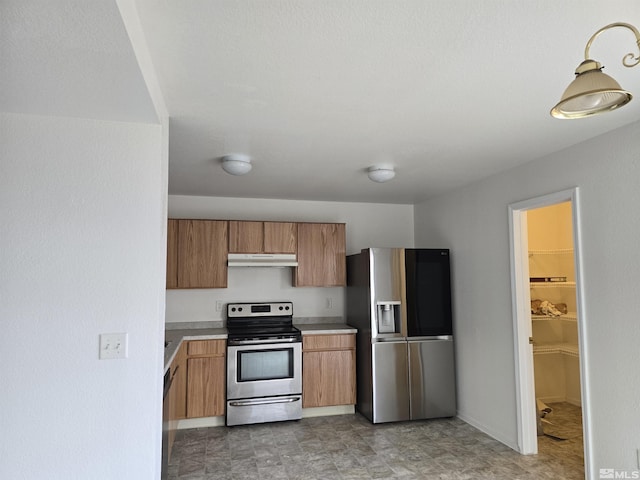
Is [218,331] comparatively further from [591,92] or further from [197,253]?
[591,92]

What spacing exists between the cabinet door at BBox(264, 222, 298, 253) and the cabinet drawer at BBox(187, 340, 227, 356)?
42.2 inches

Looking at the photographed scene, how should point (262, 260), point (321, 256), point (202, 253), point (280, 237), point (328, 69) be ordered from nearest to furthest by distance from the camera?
1. point (328, 69)
2. point (202, 253)
3. point (262, 260)
4. point (280, 237)
5. point (321, 256)

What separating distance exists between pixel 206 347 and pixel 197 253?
0.96 m

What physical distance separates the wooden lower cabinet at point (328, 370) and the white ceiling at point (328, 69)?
7.20 feet

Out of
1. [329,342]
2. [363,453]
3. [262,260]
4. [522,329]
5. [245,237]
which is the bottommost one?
[363,453]

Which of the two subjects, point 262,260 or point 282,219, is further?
point 282,219

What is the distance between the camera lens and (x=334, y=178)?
12.9ft

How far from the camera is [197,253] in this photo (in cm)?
436

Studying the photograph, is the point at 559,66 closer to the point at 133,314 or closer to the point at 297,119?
the point at 297,119

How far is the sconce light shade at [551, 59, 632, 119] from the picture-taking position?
113 cm

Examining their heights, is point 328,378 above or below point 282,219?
below

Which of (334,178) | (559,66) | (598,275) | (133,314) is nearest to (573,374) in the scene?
(598,275)

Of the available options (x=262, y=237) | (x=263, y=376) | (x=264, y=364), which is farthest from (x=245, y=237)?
(x=263, y=376)

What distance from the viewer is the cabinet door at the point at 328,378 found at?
431 cm
